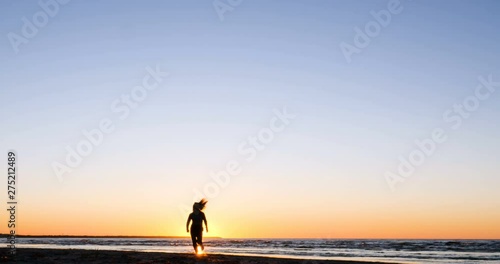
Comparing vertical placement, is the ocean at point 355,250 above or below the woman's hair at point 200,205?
below

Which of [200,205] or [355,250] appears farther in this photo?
[355,250]

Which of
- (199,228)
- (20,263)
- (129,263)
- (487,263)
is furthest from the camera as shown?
(487,263)

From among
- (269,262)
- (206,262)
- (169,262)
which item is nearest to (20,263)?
(169,262)

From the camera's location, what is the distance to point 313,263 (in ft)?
61.0

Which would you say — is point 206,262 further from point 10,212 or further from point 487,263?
point 487,263

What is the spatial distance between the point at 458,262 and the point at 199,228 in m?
19.3

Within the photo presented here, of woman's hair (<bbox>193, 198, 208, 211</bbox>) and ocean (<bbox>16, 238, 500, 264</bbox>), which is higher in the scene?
woman's hair (<bbox>193, 198, 208, 211</bbox>)

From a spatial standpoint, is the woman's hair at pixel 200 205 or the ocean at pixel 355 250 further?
the ocean at pixel 355 250

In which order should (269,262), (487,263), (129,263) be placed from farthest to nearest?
1. (487,263)
2. (269,262)
3. (129,263)

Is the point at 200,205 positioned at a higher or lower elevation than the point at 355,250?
higher

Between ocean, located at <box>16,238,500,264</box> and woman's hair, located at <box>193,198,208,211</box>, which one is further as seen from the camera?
ocean, located at <box>16,238,500,264</box>

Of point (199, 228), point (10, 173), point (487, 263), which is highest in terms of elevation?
point (10, 173)

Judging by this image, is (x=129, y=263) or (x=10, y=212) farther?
(x=10, y=212)

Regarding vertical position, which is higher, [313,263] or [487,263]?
[313,263]
